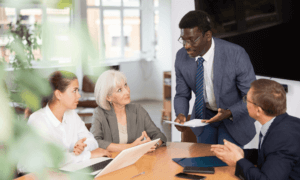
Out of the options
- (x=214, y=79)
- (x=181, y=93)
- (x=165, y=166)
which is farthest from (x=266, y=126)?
(x=181, y=93)

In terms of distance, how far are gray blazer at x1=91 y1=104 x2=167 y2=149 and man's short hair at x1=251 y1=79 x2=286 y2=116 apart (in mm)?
772

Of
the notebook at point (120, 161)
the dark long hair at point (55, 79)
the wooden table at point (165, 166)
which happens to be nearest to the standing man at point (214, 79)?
the wooden table at point (165, 166)

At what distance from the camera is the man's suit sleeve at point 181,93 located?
215cm

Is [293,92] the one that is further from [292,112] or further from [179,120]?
[179,120]

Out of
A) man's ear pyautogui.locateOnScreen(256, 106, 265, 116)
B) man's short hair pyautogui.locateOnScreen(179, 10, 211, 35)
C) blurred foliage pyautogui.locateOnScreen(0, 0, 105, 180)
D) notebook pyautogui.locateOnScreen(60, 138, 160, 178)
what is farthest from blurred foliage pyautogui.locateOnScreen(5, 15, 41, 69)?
man's short hair pyautogui.locateOnScreen(179, 10, 211, 35)

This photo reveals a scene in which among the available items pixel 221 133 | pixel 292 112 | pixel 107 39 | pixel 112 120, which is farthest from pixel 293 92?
pixel 107 39

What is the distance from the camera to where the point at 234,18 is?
9.52 feet

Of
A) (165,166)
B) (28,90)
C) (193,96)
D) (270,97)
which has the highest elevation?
(28,90)

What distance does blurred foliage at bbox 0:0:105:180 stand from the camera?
0.22 metres

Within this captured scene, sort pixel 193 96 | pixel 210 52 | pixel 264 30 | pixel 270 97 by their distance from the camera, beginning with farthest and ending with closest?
pixel 193 96 < pixel 264 30 < pixel 210 52 < pixel 270 97

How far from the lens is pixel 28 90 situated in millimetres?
229

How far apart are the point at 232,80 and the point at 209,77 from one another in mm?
162

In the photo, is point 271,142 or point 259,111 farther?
point 259,111

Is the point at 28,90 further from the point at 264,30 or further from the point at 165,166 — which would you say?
the point at 264,30
